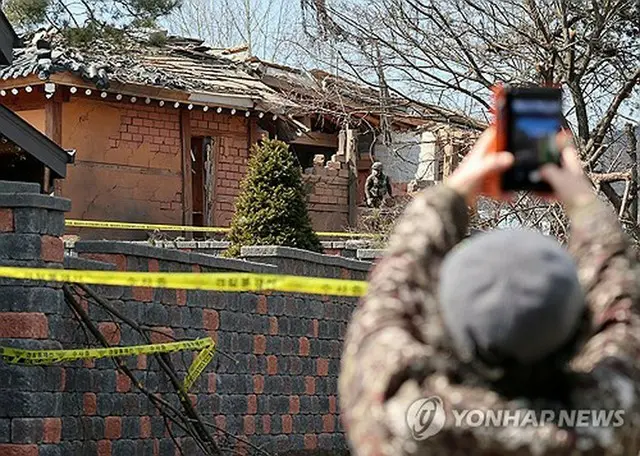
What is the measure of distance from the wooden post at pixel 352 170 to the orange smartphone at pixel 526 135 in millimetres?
22136

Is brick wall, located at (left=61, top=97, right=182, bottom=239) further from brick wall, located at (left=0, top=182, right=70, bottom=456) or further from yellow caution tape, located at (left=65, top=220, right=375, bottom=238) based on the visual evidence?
brick wall, located at (left=0, top=182, right=70, bottom=456)

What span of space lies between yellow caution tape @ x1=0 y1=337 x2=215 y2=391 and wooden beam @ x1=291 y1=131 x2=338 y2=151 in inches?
624

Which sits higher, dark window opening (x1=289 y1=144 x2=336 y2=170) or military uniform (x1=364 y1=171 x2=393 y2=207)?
dark window opening (x1=289 y1=144 x2=336 y2=170)

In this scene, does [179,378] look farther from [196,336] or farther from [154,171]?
[154,171]

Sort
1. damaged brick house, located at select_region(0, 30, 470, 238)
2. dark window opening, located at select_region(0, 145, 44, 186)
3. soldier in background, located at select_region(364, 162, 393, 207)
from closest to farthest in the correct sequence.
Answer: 1. dark window opening, located at select_region(0, 145, 44, 186)
2. damaged brick house, located at select_region(0, 30, 470, 238)
3. soldier in background, located at select_region(364, 162, 393, 207)

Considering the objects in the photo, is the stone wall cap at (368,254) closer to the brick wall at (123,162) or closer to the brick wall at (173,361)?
the brick wall at (173,361)

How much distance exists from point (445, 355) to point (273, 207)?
571 inches

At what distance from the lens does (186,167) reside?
2394cm

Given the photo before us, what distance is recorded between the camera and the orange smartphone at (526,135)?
10.2 feet

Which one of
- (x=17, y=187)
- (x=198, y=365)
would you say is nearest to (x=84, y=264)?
(x=17, y=187)

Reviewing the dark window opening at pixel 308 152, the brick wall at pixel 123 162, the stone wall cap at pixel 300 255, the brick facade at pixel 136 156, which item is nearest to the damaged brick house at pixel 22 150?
the stone wall cap at pixel 300 255

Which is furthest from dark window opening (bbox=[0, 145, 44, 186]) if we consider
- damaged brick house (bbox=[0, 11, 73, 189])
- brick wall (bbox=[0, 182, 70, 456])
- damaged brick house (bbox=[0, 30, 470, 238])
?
brick wall (bbox=[0, 182, 70, 456])

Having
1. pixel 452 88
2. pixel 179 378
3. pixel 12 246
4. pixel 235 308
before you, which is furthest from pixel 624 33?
pixel 12 246

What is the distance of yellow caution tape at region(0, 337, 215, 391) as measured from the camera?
10.2 m
